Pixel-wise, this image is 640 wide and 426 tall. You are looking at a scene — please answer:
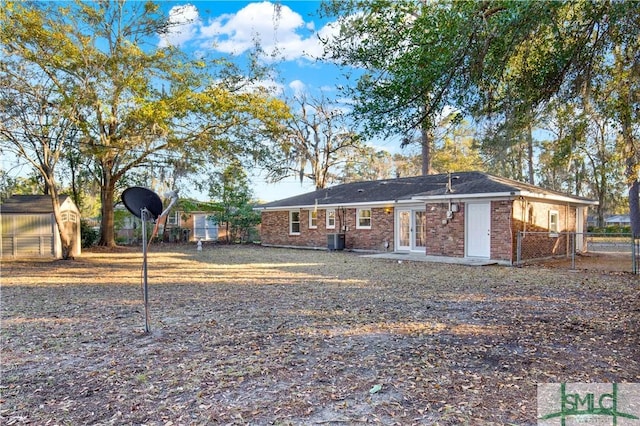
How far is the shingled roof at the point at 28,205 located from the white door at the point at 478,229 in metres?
15.1

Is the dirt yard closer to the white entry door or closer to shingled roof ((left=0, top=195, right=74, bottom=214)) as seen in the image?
the white entry door

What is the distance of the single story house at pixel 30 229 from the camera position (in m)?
15.2

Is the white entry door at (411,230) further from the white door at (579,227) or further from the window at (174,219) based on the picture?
the window at (174,219)

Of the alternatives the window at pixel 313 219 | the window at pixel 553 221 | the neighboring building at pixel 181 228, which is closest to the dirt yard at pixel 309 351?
the window at pixel 553 221

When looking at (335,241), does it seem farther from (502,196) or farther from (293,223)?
(502,196)

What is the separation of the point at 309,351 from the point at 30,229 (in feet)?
50.6

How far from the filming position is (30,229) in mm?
15305

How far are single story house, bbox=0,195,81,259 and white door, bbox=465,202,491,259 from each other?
14.9 m

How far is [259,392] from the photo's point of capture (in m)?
3.42

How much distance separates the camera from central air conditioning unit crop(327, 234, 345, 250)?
61.0 feet

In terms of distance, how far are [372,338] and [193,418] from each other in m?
2.45

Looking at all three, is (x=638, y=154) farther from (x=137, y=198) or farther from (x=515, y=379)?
(x=137, y=198)

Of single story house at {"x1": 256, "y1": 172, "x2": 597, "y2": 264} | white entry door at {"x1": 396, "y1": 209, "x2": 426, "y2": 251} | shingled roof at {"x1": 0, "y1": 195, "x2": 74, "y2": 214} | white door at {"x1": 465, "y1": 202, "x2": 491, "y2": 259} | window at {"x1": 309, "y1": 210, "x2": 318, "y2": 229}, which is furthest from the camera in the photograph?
window at {"x1": 309, "y1": 210, "x2": 318, "y2": 229}

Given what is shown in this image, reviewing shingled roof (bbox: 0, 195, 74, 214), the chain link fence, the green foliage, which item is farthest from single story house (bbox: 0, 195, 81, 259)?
the chain link fence
